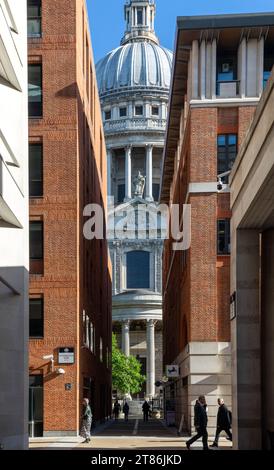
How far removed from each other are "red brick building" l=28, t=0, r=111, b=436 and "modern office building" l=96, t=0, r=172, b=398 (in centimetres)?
7916

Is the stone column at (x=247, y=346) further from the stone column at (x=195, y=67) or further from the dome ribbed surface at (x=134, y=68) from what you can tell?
the dome ribbed surface at (x=134, y=68)

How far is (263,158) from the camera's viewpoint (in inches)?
794

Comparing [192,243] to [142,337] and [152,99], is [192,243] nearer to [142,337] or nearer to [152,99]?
[142,337]

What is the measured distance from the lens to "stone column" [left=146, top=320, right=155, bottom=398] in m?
120

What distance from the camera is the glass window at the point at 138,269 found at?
12862cm

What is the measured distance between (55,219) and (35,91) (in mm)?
5730

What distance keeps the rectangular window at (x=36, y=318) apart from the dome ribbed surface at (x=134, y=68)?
11303cm

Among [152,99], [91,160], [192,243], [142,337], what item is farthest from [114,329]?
[192,243]

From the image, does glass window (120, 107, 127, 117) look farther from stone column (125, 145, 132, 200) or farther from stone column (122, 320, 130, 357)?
stone column (122, 320, 130, 357)

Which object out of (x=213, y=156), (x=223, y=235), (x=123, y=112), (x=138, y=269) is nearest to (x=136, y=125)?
(x=123, y=112)

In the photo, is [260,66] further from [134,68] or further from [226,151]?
[134,68]

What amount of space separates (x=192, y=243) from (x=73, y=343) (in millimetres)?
6517

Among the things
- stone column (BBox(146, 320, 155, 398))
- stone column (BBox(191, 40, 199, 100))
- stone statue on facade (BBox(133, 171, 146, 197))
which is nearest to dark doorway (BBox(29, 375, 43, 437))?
stone column (BBox(191, 40, 199, 100))

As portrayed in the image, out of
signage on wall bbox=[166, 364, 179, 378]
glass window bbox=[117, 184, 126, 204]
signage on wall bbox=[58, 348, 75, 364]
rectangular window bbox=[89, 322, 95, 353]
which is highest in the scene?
glass window bbox=[117, 184, 126, 204]
